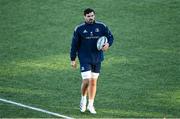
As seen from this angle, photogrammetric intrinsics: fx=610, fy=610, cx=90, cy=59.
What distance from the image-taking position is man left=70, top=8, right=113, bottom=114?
13117 millimetres

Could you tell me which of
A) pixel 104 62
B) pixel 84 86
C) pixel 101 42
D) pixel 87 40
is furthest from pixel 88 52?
pixel 104 62

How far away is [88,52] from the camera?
13195 mm

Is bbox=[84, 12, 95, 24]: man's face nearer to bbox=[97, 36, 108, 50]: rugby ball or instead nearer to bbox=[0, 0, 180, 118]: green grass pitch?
bbox=[97, 36, 108, 50]: rugby ball

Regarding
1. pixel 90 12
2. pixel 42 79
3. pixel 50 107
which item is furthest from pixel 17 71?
pixel 90 12

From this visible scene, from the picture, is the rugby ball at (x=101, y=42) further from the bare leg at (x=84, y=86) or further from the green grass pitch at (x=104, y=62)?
the green grass pitch at (x=104, y=62)

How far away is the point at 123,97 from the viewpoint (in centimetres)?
1425

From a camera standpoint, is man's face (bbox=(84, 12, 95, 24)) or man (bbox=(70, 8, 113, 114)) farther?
man (bbox=(70, 8, 113, 114))

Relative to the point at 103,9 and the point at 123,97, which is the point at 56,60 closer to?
the point at 123,97

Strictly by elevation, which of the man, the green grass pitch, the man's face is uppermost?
the man's face

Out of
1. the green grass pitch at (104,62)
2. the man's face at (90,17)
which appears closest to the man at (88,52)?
the man's face at (90,17)

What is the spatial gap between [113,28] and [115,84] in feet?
17.2

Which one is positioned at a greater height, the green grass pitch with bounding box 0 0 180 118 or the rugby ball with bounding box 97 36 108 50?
the rugby ball with bounding box 97 36 108 50

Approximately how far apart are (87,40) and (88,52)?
0.86 feet

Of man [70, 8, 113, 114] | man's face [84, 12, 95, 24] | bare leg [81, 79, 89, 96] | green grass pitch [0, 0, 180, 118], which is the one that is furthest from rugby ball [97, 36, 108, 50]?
green grass pitch [0, 0, 180, 118]
